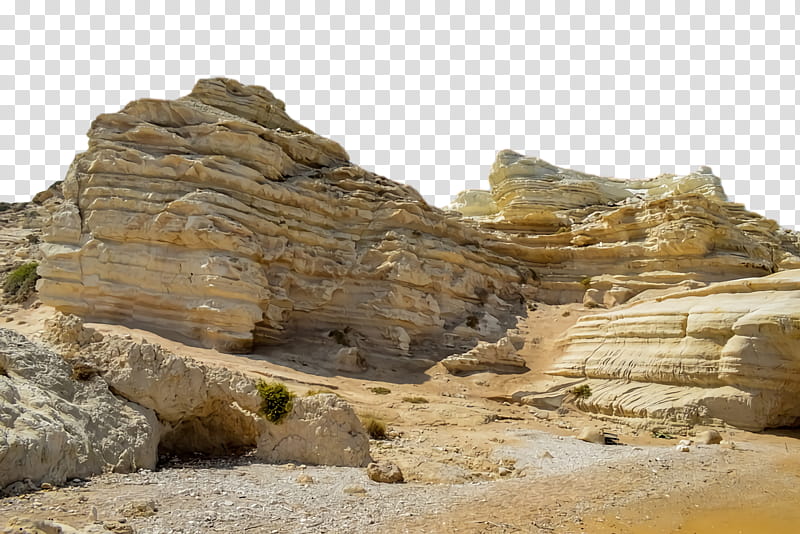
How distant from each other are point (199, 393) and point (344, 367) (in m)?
13.6

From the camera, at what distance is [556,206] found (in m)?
42.4

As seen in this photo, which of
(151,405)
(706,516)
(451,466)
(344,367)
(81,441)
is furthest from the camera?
(344,367)

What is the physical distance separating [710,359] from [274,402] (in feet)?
46.5

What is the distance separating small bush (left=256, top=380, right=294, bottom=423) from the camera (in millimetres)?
10555

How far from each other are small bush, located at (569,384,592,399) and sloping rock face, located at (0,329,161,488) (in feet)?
52.9

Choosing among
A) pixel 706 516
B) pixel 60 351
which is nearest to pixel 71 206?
pixel 60 351

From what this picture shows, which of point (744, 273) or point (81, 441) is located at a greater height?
point (744, 273)

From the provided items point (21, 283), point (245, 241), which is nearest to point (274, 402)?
point (245, 241)

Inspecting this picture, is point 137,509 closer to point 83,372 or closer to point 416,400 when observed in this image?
point 83,372

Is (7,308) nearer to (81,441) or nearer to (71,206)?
(71,206)

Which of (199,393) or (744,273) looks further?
(744,273)

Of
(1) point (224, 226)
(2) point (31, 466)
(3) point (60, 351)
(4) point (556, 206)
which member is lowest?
(2) point (31, 466)

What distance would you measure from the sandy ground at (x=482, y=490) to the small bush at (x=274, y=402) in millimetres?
1115

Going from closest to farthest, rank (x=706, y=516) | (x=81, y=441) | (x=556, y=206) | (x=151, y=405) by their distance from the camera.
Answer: (x=81, y=441) < (x=706, y=516) < (x=151, y=405) < (x=556, y=206)
